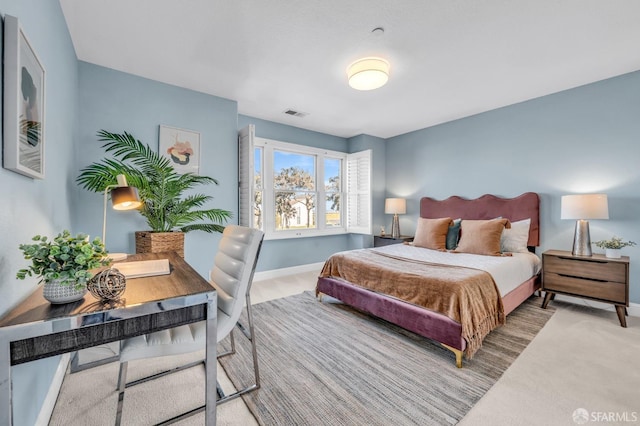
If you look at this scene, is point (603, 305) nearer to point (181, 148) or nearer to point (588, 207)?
point (588, 207)

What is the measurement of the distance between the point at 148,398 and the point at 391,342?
5.87 ft

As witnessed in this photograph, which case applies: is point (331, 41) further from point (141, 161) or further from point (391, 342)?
point (391, 342)

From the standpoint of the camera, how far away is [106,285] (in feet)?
3.38

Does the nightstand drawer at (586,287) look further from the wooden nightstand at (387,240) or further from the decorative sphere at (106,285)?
the decorative sphere at (106,285)

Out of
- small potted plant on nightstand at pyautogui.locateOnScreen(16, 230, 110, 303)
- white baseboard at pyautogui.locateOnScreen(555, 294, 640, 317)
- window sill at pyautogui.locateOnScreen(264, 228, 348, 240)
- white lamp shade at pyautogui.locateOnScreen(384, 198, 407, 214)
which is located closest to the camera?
small potted plant on nightstand at pyautogui.locateOnScreen(16, 230, 110, 303)

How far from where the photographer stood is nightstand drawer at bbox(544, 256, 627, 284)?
257cm

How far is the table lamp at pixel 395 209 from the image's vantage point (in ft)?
15.6

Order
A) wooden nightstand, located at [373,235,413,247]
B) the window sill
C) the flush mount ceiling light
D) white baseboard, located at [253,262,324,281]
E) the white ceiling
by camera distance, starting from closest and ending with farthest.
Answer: the white ceiling → the flush mount ceiling light → white baseboard, located at [253,262,324,281] → the window sill → wooden nightstand, located at [373,235,413,247]

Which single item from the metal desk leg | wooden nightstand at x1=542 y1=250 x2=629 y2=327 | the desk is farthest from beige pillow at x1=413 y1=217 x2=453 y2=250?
the metal desk leg

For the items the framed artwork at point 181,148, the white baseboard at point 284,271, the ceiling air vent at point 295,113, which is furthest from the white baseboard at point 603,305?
the framed artwork at point 181,148

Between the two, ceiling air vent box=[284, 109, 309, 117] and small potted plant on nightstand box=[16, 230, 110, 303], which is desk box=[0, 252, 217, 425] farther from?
ceiling air vent box=[284, 109, 309, 117]

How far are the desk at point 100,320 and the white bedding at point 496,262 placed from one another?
2.34m

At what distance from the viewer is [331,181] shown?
17.0 ft

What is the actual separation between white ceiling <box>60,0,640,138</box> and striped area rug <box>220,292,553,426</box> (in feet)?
8.32
